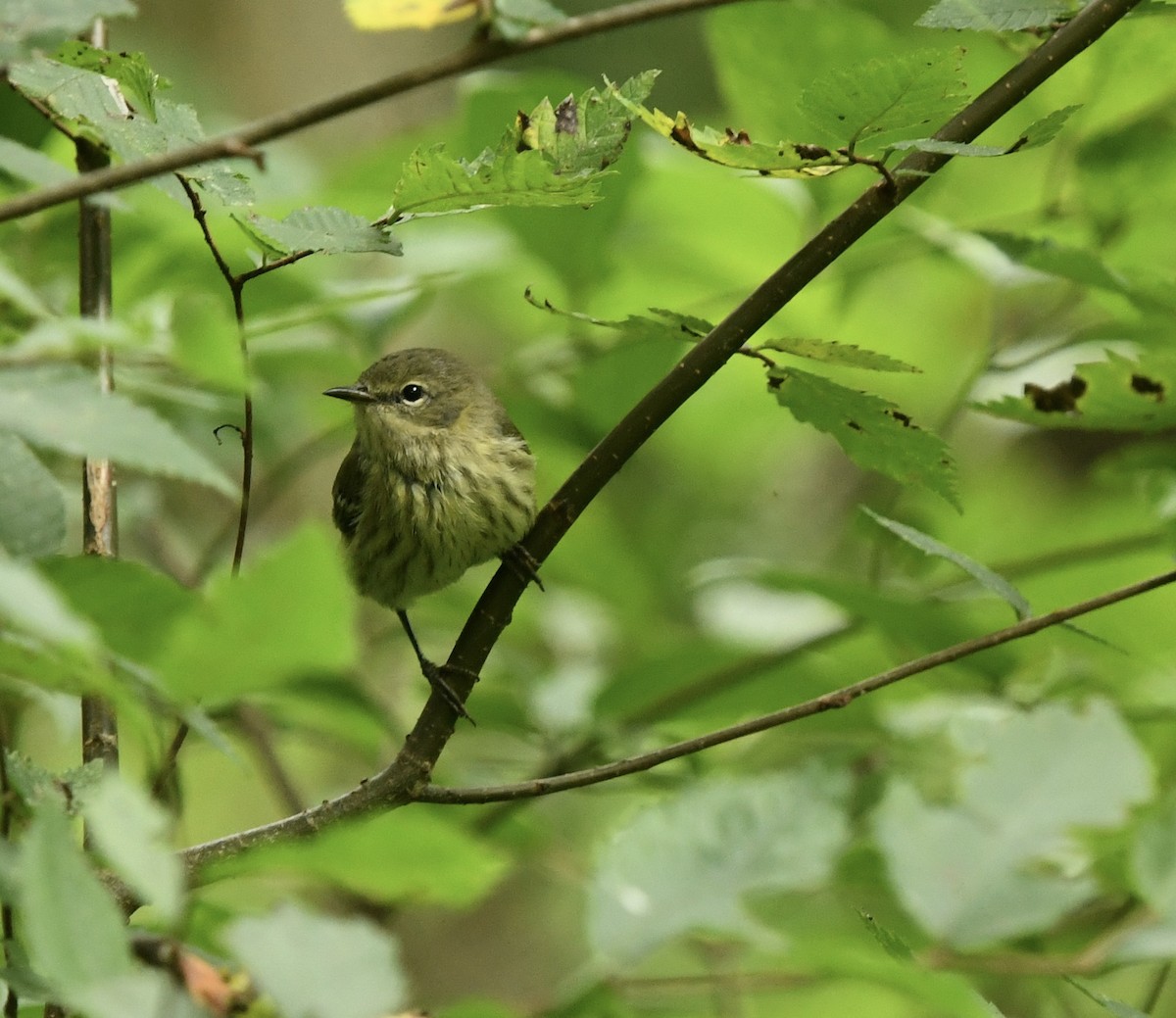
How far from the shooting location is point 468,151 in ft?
9.21

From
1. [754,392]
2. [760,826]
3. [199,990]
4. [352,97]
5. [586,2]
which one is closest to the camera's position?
[199,990]

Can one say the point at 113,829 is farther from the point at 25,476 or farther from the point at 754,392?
the point at 754,392

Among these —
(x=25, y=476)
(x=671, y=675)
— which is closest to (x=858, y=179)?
(x=671, y=675)

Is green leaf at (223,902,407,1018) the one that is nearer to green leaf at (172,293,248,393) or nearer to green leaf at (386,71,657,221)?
green leaf at (172,293,248,393)

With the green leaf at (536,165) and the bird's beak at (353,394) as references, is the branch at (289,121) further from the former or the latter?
the bird's beak at (353,394)

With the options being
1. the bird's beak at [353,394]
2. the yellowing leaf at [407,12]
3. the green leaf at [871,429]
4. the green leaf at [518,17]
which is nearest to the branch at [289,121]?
the green leaf at [518,17]

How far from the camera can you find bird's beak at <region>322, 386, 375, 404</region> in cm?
363

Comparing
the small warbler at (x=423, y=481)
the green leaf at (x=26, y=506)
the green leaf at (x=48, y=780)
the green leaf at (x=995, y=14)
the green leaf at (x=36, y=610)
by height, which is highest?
the small warbler at (x=423, y=481)

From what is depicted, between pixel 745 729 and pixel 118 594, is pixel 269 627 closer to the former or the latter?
pixel 118 594

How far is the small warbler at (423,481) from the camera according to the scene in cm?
359

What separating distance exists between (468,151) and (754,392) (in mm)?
1620

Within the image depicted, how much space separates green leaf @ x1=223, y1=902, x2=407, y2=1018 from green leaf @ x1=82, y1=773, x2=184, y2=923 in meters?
0.06

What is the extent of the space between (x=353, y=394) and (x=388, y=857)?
2.68m

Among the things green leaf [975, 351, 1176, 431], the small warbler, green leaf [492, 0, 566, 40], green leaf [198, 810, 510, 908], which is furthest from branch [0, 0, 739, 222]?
the small warbler
